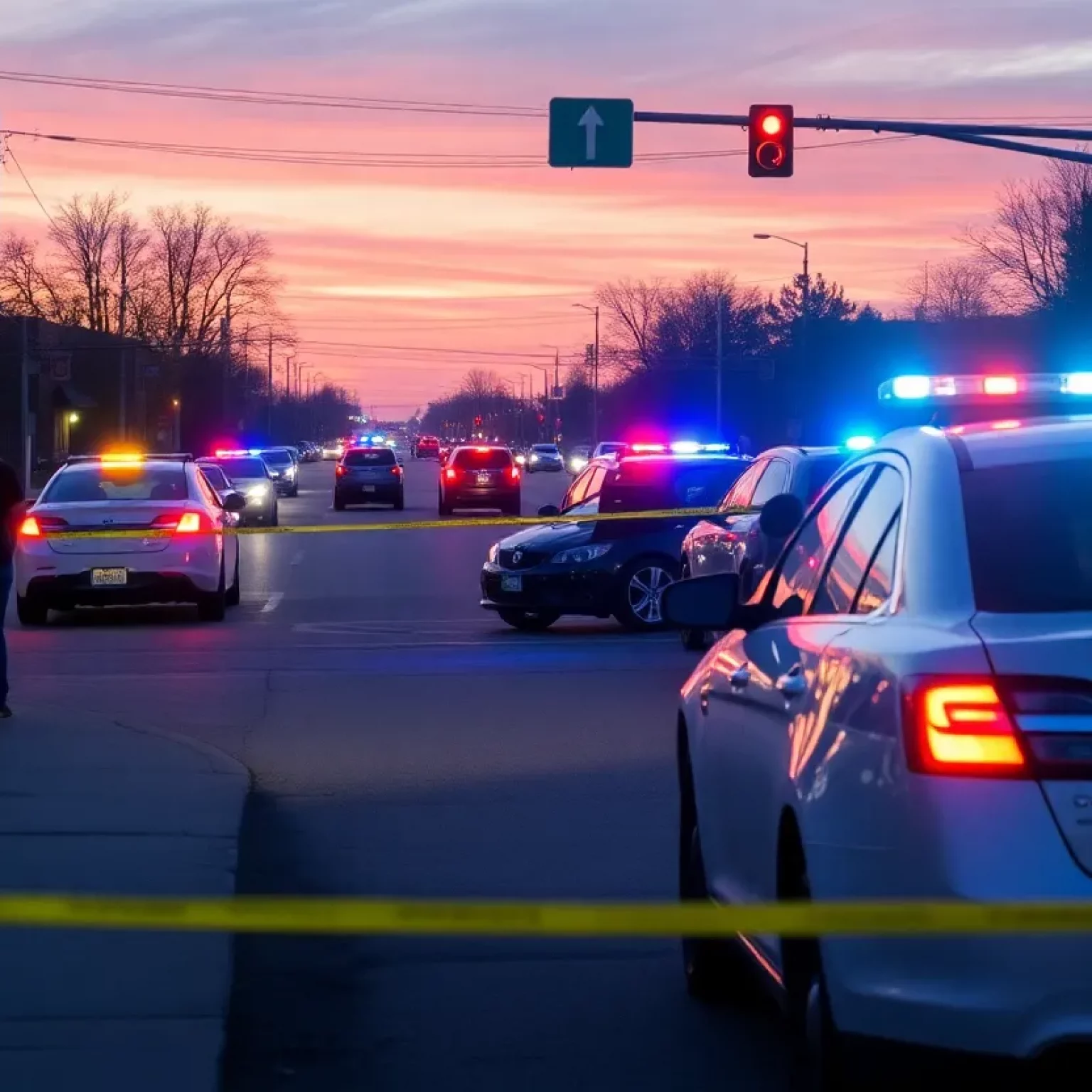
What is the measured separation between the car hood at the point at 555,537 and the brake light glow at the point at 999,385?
1032 centimetres

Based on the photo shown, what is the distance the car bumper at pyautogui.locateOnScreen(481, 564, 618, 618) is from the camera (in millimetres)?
18031

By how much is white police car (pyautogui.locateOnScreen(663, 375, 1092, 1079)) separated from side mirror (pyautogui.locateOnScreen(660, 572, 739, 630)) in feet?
0.90

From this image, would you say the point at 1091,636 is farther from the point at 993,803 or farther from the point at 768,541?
the point at 768,541

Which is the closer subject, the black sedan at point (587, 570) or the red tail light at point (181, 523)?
the black sedan at point (587, 570)

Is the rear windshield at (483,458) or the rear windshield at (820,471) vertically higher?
the rear windshield at (820,471)

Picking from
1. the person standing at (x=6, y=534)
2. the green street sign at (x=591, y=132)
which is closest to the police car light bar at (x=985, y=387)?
the person standing at (x=6, y=534)

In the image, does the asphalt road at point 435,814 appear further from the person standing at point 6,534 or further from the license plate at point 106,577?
the person standing at point 6,534

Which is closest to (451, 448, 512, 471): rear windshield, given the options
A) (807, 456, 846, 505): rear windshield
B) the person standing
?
(807, 456, 846, 505): rear windshield

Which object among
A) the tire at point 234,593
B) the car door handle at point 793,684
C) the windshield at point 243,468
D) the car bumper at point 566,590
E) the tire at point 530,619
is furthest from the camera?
the windshield at point 243,468

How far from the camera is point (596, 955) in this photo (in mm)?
6953

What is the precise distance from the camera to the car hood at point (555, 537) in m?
18.2

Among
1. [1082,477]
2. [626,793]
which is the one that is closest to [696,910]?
[1082,477]

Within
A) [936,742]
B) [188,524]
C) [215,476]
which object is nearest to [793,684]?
[936,742]

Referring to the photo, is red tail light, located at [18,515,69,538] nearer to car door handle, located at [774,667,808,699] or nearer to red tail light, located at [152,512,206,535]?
red tail light, located at [152,512,206,535]
